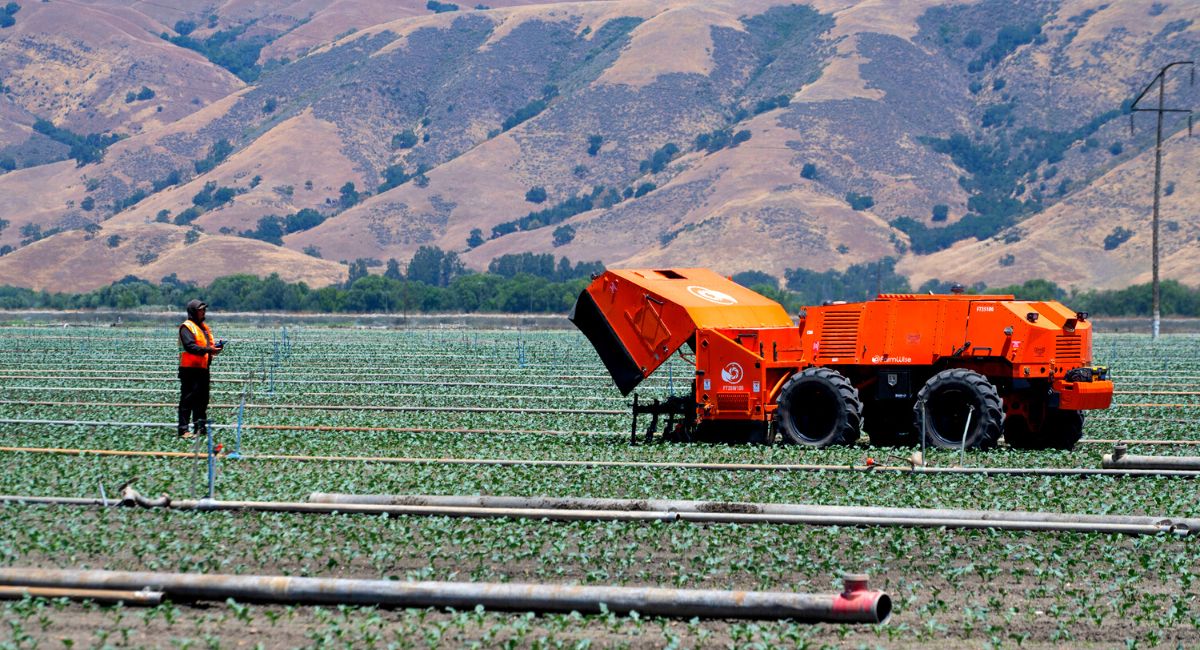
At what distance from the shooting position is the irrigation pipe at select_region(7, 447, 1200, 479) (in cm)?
1817

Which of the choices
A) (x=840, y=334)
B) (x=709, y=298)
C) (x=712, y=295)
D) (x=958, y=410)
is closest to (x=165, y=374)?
(x=712, y=295)

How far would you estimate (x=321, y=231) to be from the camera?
195 meters

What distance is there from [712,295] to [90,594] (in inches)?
536

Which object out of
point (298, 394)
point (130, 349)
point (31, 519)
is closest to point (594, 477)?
point (31, 519)

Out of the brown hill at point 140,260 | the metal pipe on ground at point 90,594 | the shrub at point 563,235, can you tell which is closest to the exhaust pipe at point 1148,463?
the metal pipe on ground at point 90,594

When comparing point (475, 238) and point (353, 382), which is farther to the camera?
point (475, 238)

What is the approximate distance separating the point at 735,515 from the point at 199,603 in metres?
5.44

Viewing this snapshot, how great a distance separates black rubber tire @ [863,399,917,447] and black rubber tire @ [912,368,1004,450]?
3.09 feet

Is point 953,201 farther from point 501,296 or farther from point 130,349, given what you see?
point 130,349

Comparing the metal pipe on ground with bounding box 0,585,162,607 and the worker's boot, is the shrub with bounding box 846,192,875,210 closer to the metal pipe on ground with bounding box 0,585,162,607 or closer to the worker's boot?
the worker's boot

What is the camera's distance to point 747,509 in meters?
14.9

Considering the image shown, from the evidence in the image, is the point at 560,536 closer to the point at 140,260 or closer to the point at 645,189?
the point at 140,260

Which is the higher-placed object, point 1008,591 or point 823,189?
point 823,189

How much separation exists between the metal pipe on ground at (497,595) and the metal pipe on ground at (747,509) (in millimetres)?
3614
